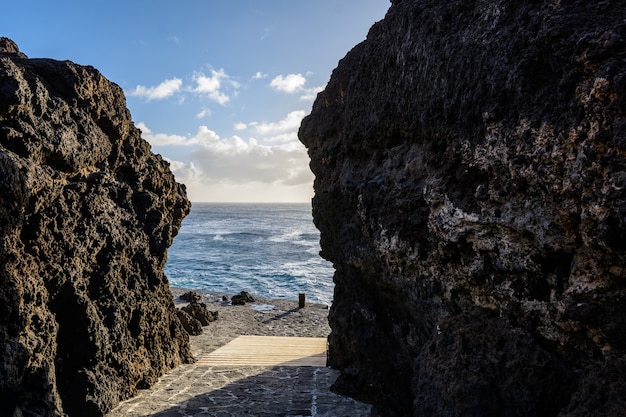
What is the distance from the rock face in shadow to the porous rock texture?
4726 mm

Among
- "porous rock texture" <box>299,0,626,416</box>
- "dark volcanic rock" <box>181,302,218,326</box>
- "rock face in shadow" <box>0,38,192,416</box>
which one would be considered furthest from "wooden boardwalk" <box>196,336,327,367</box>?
"porous rock texture" <box>299,0,626,416</box>

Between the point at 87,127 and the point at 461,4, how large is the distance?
657 cm

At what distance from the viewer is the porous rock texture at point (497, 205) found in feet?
13.1

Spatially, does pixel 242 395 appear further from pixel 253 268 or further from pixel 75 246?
pixel 253 268

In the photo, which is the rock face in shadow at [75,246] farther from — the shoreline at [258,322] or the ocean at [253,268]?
the ocean at [253,268]

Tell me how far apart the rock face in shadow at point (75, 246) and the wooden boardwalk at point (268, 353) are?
1.40 m

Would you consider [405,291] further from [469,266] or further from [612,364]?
[612,364]

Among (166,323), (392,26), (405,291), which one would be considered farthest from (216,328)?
(392,26)

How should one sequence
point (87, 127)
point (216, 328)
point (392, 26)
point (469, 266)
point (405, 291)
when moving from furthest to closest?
point (216, 328), point (87, 127), point (392, 26), point (405, 291), point (469, 266)

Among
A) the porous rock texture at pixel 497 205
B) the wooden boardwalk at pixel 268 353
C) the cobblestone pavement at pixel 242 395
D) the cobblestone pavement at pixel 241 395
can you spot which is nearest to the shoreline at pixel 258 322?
the wooden boardwalk at pixel 268 353

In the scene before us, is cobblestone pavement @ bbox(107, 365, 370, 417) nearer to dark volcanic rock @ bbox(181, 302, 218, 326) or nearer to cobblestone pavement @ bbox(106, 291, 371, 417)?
cobblestone pavement @ bbox(106, 291, 371, 417)

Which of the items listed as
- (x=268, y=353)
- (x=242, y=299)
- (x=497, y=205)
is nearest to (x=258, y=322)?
(x=242, y=299)

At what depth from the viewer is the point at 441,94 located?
579 cm

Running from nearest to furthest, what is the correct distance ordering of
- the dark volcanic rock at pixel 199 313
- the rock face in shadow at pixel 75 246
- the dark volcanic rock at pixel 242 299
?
1. the rock face in shadow at pixel 75 246
2. the dark volcanic rock at pixel 199 313
3. the dark volcanic rock at pixel 242 299
